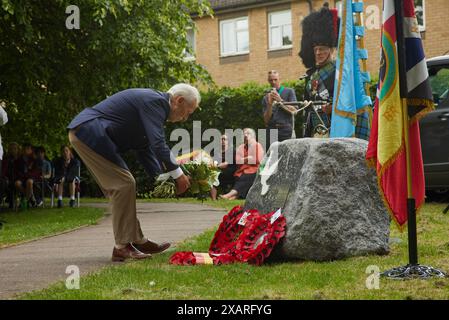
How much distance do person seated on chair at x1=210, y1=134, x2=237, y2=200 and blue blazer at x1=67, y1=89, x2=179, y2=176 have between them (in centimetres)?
926

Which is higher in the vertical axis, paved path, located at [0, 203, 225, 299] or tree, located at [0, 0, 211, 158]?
tree, located at [0, 0, 211, 158]

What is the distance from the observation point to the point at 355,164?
23.7ft

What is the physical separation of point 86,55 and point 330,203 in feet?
34.2

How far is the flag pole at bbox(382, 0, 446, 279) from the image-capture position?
5.88m

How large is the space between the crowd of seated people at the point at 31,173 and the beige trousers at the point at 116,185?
36.3 feet

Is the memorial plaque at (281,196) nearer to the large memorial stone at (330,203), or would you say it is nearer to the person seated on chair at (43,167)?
the large memorial stone at (330,203)

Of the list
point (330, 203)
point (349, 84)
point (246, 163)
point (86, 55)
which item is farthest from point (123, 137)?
point (246, 163)

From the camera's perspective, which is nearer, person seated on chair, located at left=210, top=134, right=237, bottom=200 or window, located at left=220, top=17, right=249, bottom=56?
person seated on chair, located at left=210, top=134, right=237, bottom=200

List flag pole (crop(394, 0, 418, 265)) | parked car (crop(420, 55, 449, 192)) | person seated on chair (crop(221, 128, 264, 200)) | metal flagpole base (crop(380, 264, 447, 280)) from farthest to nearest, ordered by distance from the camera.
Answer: person seated on chair (crop(221, 128, 264, 200)), parked car (crop(420, 55, 449, 192)), flag pole (crop(394, 0, 418, 265)), metal flagpole base (crop(380, 264, 447, 280))

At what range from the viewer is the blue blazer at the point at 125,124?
731 centimetres

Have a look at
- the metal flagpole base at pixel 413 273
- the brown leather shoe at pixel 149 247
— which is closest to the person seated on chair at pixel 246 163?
the brown leather shoe at pixel 149 247

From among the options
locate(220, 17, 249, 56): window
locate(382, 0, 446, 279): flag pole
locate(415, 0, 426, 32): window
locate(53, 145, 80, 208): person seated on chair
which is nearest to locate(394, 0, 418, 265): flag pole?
locate(382, 0, 446, 279): flag pole

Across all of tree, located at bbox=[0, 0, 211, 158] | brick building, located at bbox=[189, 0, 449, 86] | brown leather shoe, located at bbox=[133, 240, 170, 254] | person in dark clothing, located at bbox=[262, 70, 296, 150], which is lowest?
brown leather shoe, located at bbox=[133, 240, 170, 254]

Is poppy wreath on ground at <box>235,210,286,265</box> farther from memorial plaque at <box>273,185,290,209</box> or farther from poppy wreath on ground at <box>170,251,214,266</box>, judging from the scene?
poppy wreath on ground at <box>170,251,214,266</box>
